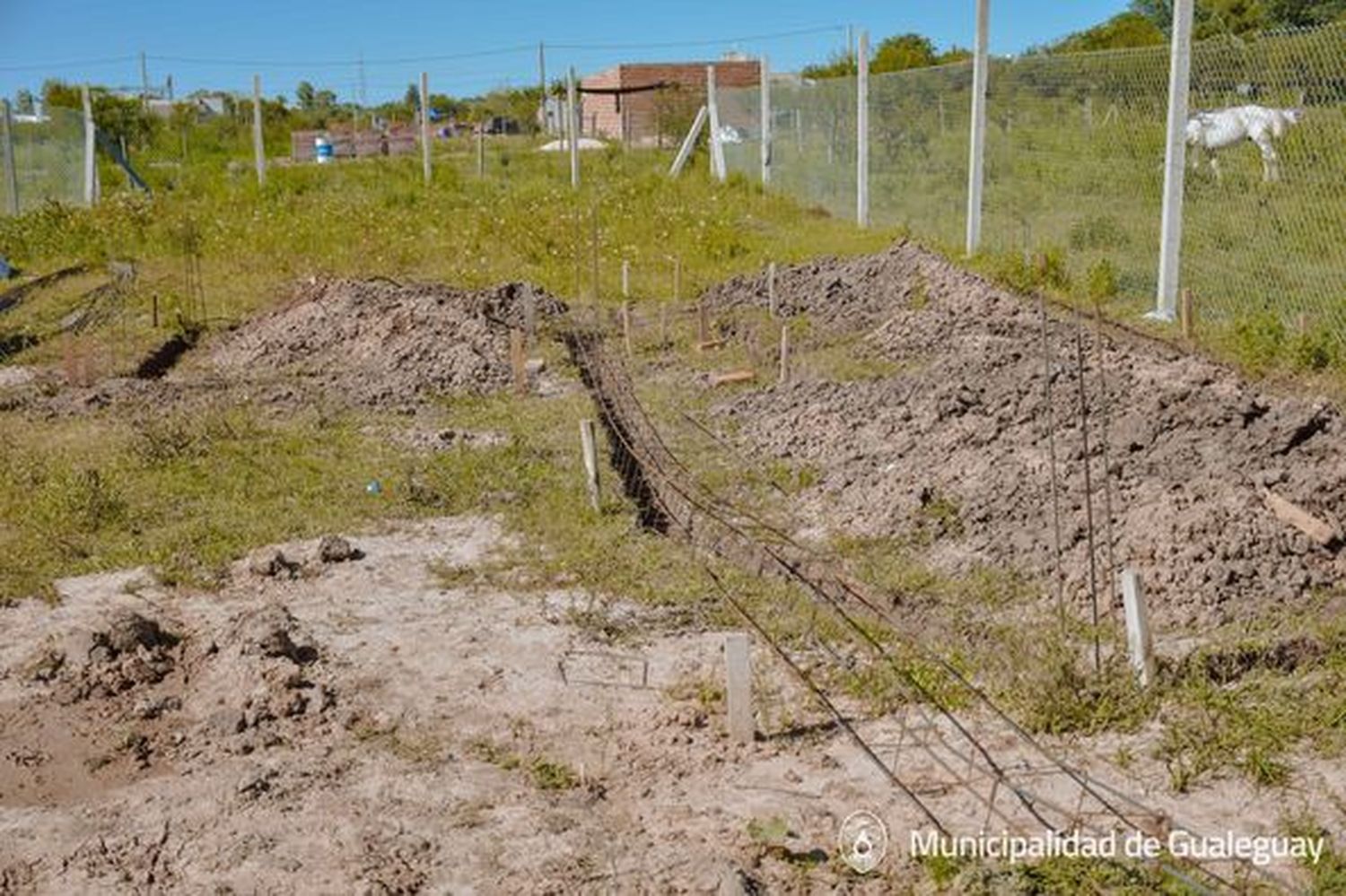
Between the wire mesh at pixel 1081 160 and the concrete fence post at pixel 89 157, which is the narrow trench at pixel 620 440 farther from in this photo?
the concrete fence post at pixel 89 157

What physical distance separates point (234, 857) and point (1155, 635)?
3.44 meters

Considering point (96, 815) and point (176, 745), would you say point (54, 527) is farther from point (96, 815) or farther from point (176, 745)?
point (96, 815)

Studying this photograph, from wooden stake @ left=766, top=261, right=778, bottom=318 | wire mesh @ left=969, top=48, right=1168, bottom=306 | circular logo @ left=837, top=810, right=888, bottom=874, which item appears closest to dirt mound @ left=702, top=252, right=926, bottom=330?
wooden stake @ left=766, top=261, right=778, bottom=318

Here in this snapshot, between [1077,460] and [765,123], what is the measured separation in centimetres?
1646

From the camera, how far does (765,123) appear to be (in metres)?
22.3

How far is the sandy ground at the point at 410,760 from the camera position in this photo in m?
3.96

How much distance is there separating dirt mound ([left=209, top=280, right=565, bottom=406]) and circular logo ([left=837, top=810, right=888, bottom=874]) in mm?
6766

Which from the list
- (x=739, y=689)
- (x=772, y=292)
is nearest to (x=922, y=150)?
(x=772, y=292)

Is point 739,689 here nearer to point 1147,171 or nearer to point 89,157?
point 1147,171

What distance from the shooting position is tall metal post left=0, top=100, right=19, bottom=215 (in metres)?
21.2

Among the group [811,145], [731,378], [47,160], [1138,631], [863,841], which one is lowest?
[863,841]

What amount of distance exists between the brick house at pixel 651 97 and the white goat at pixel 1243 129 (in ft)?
48.0

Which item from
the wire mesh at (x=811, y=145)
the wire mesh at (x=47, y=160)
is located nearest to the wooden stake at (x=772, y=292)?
the wire mesh at (x=811, y=145)

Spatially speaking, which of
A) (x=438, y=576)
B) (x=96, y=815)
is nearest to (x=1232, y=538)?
(x=438, y=576)
